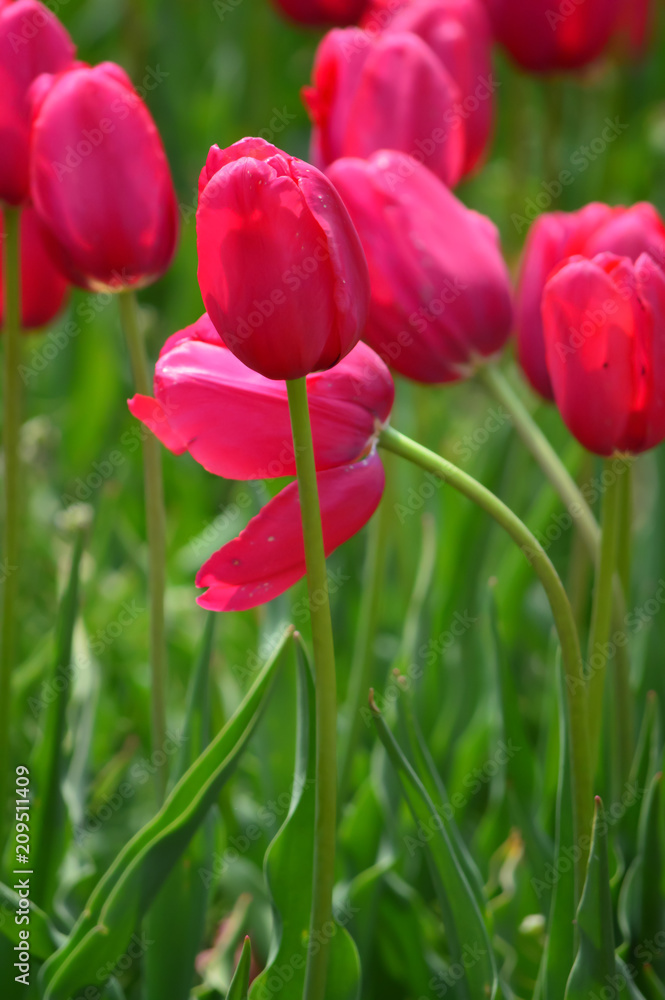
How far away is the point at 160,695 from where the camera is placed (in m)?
0.72

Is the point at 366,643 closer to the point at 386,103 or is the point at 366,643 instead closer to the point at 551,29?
the point at 386,103

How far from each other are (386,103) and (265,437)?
36 cm

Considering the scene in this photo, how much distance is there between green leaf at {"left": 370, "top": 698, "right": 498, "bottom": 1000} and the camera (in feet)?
1.81

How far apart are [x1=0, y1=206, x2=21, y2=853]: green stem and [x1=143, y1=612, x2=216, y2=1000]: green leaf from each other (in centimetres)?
12

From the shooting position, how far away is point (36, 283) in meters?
0.79

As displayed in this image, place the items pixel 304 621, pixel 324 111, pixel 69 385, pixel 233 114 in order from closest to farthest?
pixel 324 111 → pixel 304 621 → pixel 69 385 → pixel 233 114

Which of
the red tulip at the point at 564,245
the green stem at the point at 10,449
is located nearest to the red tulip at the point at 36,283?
the green stem at the point at 10,449

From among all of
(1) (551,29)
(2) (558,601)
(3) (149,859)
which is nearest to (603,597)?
(2) (558,601)

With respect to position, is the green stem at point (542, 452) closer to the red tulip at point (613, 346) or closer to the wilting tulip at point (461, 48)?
the red tulip at point (613, 346)

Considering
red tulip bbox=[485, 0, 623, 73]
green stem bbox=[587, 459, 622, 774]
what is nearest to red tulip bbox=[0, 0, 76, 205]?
green stem bbox=[587, 459, 622, 774]

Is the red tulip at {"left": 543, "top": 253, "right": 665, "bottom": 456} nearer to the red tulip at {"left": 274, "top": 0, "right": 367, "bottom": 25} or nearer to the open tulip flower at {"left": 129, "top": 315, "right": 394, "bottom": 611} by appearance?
the open tulip flower at {"left": 129, "top": 315, "right": 394, "bottom": 611}

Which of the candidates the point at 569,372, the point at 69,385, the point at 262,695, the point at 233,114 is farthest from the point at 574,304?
the point at 233,114

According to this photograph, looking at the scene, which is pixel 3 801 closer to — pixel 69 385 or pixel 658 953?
pixel 658 953

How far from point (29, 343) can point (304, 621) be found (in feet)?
3.10
